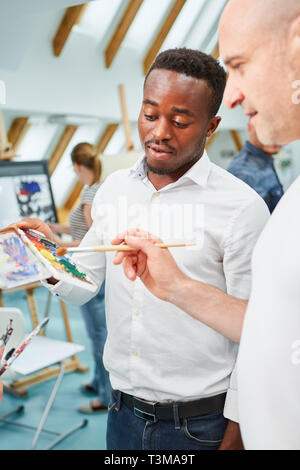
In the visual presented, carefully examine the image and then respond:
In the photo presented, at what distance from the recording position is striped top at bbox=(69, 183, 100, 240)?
4.36 feet

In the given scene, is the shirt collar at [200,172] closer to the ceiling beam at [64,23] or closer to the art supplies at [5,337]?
the art supplies at [5,337]

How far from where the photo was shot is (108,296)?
1161 millimetres

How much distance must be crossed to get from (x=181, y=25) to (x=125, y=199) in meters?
0.53

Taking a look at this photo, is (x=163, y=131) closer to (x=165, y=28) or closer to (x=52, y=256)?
(x=52, y=256)

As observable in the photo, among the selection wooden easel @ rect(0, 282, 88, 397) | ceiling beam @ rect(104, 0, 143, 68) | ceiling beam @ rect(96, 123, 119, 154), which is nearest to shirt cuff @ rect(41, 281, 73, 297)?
ceiling beam @ rect(104, 0, 143, 68)

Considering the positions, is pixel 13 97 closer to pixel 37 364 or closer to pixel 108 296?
pixel 37 364

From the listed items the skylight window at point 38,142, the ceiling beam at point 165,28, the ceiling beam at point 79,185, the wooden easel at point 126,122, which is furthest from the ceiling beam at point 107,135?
the ceiling beam at point 165,28

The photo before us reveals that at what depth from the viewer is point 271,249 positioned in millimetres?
682

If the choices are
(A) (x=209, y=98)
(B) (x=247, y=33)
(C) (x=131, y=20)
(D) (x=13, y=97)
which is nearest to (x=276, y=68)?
(B) (x=247, y=33)

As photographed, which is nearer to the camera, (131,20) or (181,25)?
(181,25)

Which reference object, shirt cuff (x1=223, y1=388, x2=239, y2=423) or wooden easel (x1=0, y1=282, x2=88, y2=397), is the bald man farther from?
wooden easel (x1=0, y1=282, x2=88, y2=397)

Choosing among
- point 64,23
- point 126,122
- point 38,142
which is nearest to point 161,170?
point 126,122

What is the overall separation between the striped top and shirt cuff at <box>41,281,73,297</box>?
0.74 feet

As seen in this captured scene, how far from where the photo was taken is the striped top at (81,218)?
1.33m
